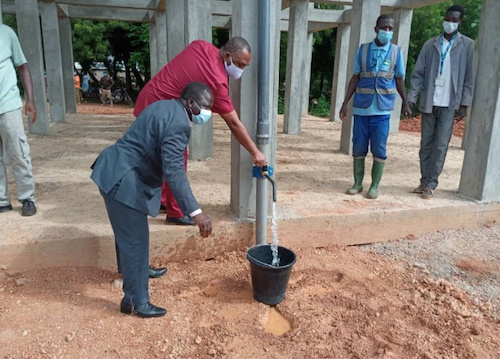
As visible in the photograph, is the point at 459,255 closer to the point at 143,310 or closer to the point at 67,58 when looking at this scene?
the point at 143,310

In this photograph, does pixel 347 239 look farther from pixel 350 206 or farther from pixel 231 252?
pixel 231 252

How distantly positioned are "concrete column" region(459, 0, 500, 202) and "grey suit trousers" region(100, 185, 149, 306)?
3.69 meters

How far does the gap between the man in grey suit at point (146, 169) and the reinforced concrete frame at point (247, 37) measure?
112 centimetres

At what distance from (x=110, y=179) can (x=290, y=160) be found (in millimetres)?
4461

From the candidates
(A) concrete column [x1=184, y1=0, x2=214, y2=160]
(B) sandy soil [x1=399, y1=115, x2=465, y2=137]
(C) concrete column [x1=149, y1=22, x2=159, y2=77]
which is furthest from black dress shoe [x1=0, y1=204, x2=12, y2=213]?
(B) sandy soil [x1=399, y1=115, x2=465, y2=137]

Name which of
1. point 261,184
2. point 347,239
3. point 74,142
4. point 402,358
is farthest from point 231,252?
point 74,142

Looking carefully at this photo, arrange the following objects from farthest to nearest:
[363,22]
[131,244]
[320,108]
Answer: [320,108]
[363,22]
[131,244]

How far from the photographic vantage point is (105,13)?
12.7m

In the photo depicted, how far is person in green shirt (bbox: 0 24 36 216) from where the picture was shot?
11.8 feet

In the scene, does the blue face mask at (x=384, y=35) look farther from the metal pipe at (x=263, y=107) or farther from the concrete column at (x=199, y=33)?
the concrete column at (x=199, y=33)

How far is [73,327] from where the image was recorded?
2785 mm

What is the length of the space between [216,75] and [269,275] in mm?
1555

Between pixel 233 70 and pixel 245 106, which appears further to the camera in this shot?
pixel 245 106

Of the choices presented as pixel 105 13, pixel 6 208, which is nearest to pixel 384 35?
pixel 6 208
